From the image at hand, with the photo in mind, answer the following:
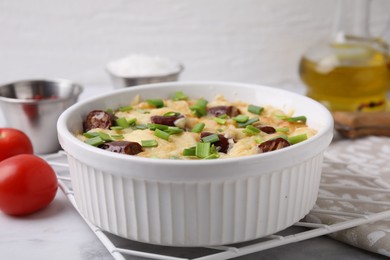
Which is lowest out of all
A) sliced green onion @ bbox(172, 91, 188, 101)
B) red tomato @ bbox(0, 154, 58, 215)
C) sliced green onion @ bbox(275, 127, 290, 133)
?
red tomato @ bbox(0, 154, 58, 215)

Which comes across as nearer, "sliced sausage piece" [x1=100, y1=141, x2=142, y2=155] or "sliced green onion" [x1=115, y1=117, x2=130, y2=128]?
"sliced sausage piece" [x1=100, y1=141, x2=142, y2=155]

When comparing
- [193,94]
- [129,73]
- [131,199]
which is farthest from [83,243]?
[129,73]

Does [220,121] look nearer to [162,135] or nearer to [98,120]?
[162,135]

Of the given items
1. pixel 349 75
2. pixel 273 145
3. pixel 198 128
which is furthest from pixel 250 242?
pixel 349 75

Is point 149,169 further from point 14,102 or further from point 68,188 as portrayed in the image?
point 14,102

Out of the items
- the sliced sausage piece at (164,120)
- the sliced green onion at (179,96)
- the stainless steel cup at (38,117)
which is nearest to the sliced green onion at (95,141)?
the sliced sausage piece at (164,120)

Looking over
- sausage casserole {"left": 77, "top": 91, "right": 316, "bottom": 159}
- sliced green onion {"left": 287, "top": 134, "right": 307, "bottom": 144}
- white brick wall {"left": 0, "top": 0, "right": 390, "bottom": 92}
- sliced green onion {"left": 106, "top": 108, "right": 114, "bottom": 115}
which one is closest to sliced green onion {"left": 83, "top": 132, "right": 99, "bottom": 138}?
sausage casserole {"left": 77, "top": 91, "right": 316, "bottom": 159}

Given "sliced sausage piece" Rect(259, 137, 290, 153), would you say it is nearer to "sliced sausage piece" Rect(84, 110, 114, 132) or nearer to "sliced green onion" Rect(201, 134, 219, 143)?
"sliced green onion" Rect(201, 134, 219, 143)
